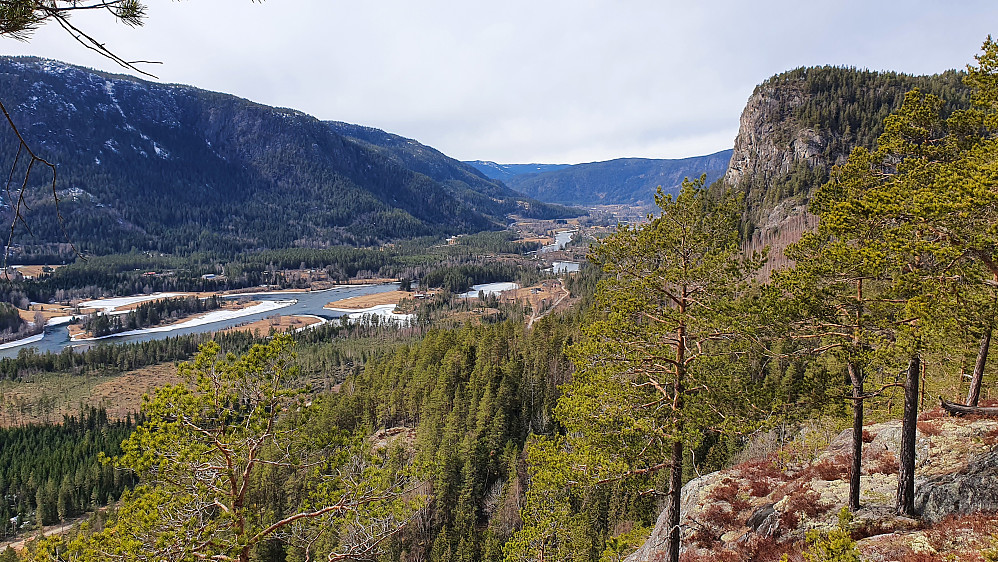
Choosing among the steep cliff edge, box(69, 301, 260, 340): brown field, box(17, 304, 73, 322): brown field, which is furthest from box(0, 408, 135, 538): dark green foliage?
the steep cliff edge

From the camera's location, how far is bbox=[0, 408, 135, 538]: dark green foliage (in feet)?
141

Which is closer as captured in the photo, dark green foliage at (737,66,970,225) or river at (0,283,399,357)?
river at (0,283,399,357)

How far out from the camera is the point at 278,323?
109875 millimetres

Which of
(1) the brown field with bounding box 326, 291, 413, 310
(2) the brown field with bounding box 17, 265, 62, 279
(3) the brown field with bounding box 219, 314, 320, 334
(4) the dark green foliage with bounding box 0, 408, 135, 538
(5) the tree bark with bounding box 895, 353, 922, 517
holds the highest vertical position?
(2) the brown field with bounding box 17, 265, 62, 279

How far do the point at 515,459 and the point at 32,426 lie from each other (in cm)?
5995

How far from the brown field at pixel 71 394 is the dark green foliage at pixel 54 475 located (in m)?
7.78

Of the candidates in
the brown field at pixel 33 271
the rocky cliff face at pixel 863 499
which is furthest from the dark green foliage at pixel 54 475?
the brown field at pixel 33 271

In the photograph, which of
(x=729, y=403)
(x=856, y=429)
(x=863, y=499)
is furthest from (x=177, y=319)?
(x=856, y=429)

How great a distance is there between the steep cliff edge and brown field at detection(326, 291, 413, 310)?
89457 millimetres

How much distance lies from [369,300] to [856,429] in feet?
433

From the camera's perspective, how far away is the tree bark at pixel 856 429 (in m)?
11.6

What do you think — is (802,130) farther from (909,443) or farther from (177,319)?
(177,319)

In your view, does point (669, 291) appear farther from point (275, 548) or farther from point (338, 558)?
point (275, 548)

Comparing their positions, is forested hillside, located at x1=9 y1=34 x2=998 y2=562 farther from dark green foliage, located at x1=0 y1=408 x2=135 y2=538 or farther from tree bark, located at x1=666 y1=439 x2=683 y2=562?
dark green foliage, located at x1=0 y1=408 x2=135 y2=538
